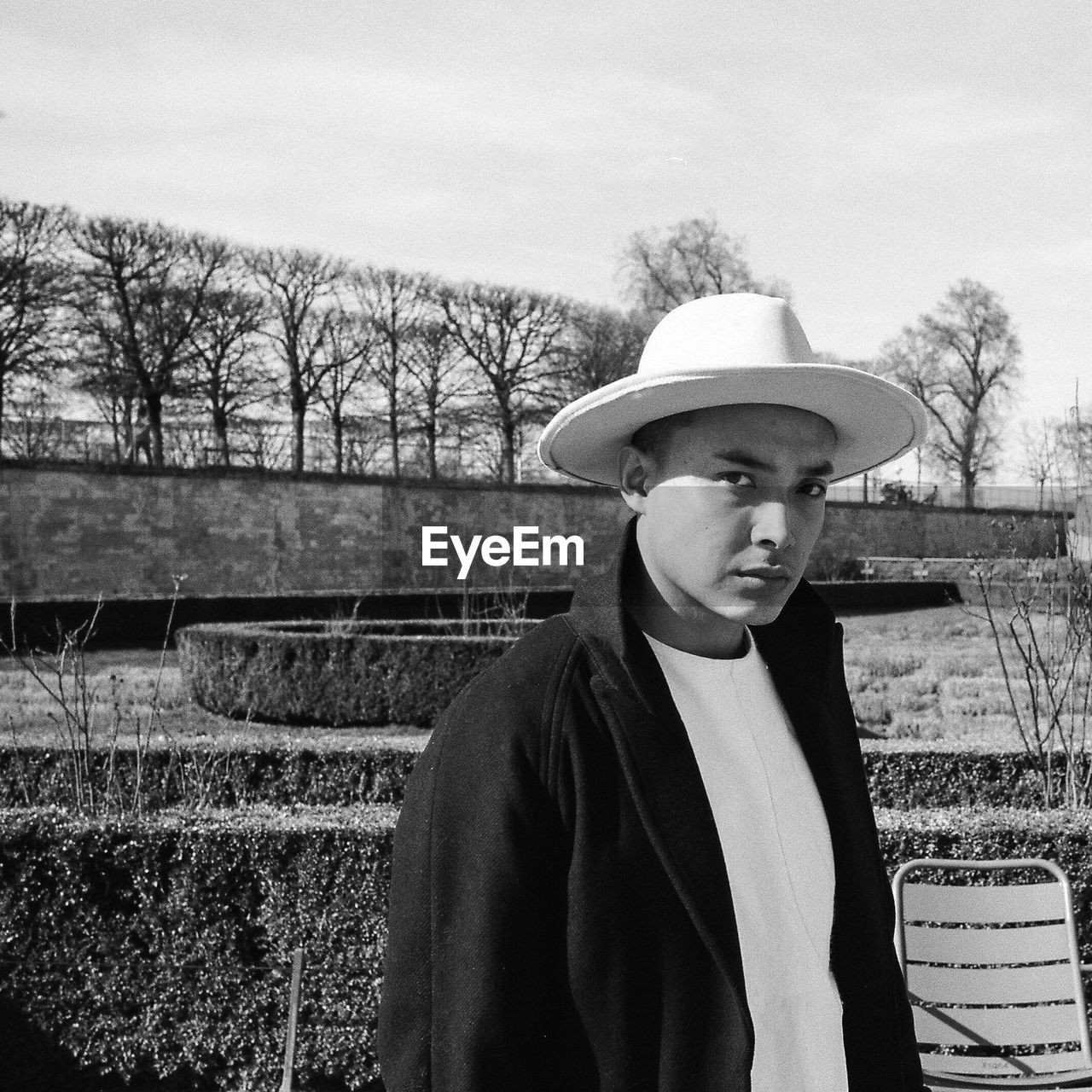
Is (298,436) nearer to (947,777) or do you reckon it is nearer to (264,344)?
(264,344)

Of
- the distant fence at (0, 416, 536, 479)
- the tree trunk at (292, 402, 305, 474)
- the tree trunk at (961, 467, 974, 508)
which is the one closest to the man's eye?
the distant fence at (0, 416, 536, 479)

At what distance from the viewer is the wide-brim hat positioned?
1098mm

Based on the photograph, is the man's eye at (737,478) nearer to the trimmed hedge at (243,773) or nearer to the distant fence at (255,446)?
the trimmed hedge at (243,773)

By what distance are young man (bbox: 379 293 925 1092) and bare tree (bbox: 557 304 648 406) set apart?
1150 inches

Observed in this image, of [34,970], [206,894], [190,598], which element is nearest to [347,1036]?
[206,894]

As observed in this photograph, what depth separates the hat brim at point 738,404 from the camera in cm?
110

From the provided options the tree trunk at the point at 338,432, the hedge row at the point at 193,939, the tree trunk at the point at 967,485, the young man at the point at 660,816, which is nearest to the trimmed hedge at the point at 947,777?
the hedge row at the point at 193,939

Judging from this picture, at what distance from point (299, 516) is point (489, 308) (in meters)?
9.25

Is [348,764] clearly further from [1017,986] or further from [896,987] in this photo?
[896,987]

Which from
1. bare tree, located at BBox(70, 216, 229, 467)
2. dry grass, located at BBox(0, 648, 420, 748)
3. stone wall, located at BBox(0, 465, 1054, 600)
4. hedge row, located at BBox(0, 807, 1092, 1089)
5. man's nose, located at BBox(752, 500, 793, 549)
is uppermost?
bare tree, located at BBox(70, 216, 229, 467)

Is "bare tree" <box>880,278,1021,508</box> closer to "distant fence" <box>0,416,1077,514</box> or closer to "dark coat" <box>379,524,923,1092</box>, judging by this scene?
"distant fence" <box>0,416,1077,514</box>

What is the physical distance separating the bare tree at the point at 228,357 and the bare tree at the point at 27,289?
332cm

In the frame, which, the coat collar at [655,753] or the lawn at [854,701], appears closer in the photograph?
the coat collar at [655,753]

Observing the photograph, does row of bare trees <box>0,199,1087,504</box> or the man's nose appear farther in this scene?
row of bare trees <box>0,199,1087,504</box>
